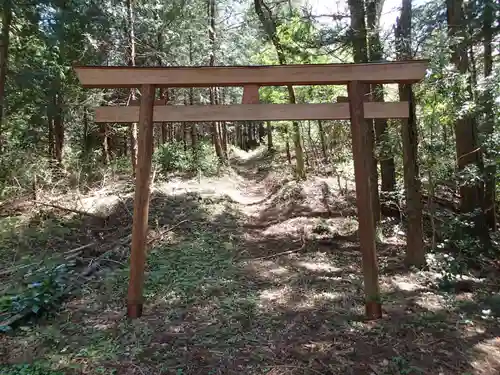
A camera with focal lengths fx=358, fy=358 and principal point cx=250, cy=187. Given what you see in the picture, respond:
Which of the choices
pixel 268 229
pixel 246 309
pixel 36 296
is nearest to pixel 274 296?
pixel 246 309

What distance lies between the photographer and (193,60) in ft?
52.7

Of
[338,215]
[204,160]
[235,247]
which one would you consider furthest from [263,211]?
[204,160]

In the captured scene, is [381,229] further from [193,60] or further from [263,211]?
[193,60]

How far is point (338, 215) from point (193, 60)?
10619mm

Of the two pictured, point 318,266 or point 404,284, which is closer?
point 404,284

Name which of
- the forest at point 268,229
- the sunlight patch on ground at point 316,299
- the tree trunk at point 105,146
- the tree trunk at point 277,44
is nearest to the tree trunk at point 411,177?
the forest at point 268,229

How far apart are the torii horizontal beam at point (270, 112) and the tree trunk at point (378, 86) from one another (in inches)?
109

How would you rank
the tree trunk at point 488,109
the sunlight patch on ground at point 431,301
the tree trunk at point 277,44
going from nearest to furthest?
the sunlight patch on ground at point 431,301, the tree trunk at point 488,109, the tree trunk at point 277,44

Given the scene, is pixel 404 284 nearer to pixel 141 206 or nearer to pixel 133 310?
pixel 133 310

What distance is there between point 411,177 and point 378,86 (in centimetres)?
248

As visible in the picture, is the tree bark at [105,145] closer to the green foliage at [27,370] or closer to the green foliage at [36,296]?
the green foliage at [36,296]

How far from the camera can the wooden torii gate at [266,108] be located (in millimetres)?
4359

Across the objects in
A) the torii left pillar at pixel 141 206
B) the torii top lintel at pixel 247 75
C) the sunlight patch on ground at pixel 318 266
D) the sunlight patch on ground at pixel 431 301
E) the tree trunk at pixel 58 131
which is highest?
the tree trunk at pixel 58 131

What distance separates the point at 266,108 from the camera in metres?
4.43
